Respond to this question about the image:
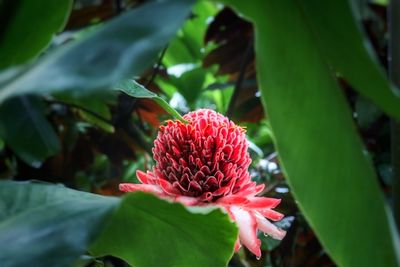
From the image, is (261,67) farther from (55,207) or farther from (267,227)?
(267,227)

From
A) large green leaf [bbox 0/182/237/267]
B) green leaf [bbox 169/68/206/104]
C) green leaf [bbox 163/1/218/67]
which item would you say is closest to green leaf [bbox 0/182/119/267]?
large green leaf [bbox 0/182/237/267]

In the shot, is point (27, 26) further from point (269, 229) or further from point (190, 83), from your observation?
point (190, 83)

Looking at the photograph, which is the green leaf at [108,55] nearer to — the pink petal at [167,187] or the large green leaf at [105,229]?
the large green leaf at [105,229]

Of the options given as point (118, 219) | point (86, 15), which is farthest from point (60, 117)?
point (118, 219)

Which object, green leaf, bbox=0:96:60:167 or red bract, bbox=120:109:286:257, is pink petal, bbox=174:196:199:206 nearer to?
red bract, bbox=120:109:286:257

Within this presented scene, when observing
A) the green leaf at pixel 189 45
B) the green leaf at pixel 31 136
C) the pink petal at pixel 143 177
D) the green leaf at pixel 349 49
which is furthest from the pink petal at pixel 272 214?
the green leaf at pixel 189 45

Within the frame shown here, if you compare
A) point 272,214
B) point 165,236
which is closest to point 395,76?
point 272,214
